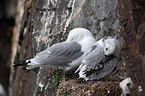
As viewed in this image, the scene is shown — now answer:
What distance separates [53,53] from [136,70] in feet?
1.88

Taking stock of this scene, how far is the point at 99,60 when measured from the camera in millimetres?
1338

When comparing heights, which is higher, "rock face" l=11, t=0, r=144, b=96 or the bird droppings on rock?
"rock face" l=11, t=0, r=144, b=96

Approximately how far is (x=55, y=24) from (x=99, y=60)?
73 cm

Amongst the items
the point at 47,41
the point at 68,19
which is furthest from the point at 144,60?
the point at 47,41

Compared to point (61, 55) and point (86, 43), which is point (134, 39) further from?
point (61, 55)

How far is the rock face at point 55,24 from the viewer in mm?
1663

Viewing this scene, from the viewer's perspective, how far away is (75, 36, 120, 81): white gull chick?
1.33 meters

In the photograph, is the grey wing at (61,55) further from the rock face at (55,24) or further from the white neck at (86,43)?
the rock face at (55,24)

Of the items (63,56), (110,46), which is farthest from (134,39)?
(63,56)

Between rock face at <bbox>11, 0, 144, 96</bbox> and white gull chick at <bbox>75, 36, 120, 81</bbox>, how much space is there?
0.13 metres

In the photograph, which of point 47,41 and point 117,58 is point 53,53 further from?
point 47,41

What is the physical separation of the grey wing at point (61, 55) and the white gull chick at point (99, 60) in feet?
0.24

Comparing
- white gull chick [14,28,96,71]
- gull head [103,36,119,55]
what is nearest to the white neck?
white gull chick [14,28,96,71]

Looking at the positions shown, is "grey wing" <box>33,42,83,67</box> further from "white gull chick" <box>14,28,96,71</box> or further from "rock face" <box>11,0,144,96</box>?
"rock face" <box>11,0,144,96</box>
